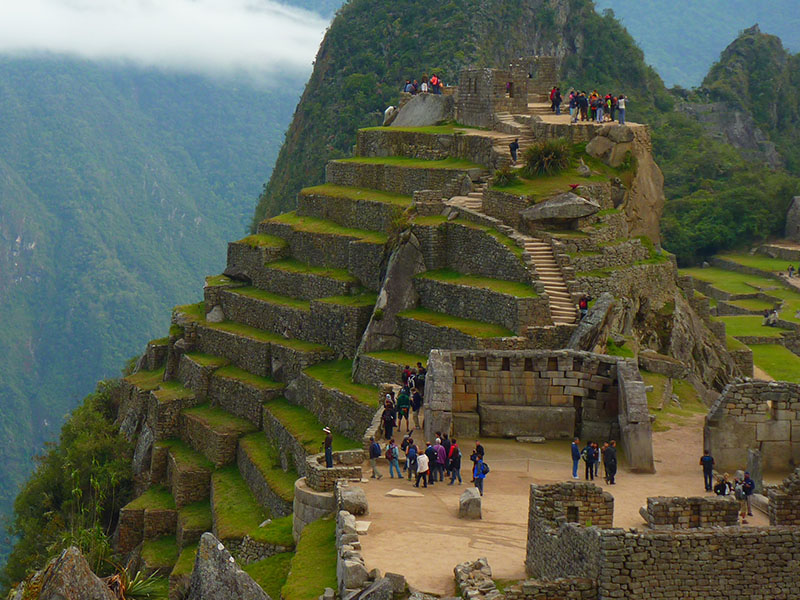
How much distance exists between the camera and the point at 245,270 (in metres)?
49.9

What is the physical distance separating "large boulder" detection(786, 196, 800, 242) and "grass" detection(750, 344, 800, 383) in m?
28.4

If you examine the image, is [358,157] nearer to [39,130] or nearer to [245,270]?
[245,270]

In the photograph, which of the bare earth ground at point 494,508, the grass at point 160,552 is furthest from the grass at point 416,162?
the bare earth ground at point 494,508

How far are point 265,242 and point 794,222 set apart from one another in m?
43.2

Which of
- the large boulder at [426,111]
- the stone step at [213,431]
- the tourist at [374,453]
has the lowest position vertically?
the stone step at [213,431]

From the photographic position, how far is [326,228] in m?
47.7

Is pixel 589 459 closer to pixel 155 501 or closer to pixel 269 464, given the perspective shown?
pixel 269 464

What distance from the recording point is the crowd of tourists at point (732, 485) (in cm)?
2006

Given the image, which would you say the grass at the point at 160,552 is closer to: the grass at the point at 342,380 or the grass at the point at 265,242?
the grass at the point at 342,380

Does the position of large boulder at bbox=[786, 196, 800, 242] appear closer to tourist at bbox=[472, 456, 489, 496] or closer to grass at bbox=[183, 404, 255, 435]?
grass at bbox=[183, 404, 255, 435]

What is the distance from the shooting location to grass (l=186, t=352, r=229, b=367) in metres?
46.5

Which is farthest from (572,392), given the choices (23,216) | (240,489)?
(23,216)

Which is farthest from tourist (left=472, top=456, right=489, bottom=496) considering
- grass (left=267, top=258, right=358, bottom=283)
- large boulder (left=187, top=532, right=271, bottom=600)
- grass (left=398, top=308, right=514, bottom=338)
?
grass (left=267, top=258, right=358, bottom=283)

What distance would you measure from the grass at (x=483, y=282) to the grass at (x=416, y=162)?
18.0 ft
